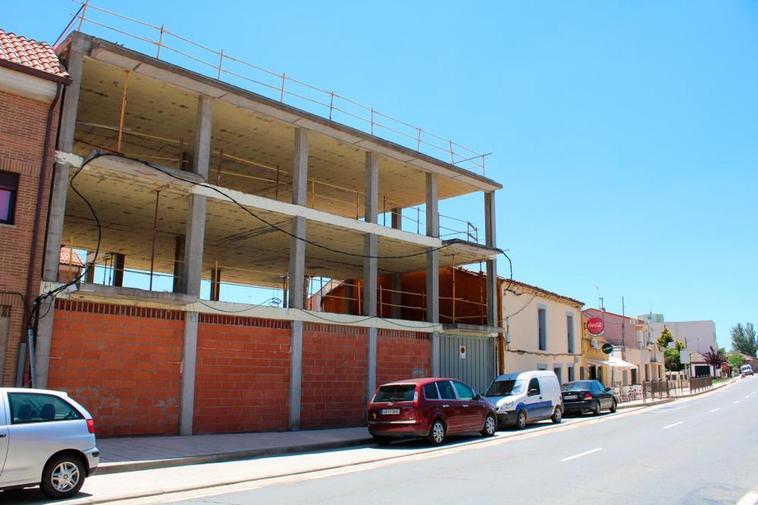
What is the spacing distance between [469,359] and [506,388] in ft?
13.7

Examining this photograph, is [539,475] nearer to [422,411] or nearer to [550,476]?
[550,476]

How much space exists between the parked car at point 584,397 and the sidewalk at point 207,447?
10.7 metres

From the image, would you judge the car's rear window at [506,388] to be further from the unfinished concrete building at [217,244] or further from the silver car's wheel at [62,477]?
the silver car's wheel at [62,477]

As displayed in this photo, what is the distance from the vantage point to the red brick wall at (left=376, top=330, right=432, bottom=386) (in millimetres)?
21531

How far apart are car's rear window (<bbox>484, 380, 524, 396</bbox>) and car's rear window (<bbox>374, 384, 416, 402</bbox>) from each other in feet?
20.0

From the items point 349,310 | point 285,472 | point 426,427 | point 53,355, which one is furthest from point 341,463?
point 349,310

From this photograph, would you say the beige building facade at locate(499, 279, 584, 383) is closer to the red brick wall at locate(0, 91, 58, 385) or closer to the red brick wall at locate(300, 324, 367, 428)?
the red brick wall at locate(300, 324, 367, 428)

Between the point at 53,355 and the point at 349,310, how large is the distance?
65.1 ft

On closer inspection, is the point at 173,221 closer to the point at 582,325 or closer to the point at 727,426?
the point at 727,426

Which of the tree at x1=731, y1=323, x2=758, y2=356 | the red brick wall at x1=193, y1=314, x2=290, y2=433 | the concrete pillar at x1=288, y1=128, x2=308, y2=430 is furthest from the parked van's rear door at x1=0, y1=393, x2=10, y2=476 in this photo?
the tree at x1=731, y1=323, x2=758, y2=356

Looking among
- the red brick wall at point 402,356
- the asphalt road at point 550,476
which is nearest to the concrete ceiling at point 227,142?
the red brick wall at point 402,356

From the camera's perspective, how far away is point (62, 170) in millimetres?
14820

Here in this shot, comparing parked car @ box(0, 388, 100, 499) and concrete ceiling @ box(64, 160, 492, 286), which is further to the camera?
concrete ceiling @ box(64, 160, 492, 286)

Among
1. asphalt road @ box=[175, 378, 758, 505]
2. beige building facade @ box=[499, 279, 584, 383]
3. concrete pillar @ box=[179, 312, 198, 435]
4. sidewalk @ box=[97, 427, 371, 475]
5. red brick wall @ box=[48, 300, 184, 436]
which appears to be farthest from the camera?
beige building facade @ box=[499, 279, 584, 383]
